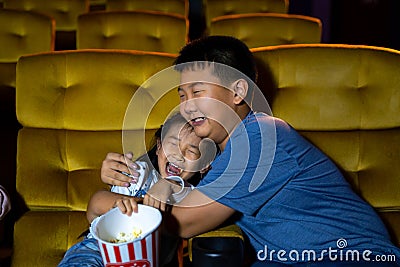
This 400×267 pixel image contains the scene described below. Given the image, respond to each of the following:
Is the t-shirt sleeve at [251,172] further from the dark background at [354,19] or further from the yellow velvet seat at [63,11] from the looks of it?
the yellow velvet seat at [63,11]

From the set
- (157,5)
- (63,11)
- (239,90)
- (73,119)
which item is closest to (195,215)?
(239,90)

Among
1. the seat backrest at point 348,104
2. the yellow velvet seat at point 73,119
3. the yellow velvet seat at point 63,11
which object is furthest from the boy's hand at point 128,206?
the yellow velvet seat at point 63,11

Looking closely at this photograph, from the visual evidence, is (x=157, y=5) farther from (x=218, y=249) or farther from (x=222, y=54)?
(x=218, y=249)

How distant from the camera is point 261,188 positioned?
4.25 ft

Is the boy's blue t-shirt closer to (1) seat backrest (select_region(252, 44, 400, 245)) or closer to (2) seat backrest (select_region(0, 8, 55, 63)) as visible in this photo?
(1) seat backrest (select_region(252, 44, 400, 245))

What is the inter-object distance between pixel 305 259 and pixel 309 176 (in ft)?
0.65

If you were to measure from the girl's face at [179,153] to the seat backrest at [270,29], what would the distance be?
1.40 meters

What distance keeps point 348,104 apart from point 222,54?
50cm

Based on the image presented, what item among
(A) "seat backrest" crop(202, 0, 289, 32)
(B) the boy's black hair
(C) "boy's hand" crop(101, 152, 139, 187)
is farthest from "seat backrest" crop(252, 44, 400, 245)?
(A) "seat backrest" crop(202, 0, 289, 32)

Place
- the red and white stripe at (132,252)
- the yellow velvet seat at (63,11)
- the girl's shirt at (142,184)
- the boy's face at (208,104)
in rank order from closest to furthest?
1. the red and white stripe at (132,252)
2. the boy's face at (208,104)
3. the girl's shirt at (142,184)
4. the yellow velvet seat at (63,11)

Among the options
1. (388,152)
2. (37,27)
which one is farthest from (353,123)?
(37,27)

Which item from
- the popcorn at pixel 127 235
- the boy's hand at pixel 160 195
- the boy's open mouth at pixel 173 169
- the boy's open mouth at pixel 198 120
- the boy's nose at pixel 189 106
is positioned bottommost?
the popcorn at pixel 127 235

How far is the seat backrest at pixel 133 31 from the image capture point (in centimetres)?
282

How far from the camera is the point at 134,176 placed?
1.51 m
